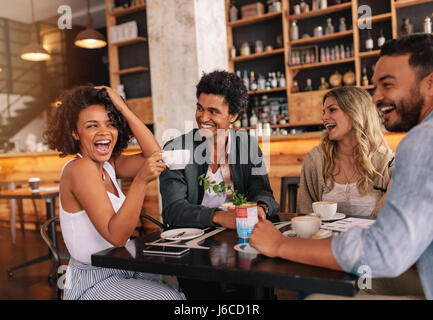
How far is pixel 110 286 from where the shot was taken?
52.4 inches

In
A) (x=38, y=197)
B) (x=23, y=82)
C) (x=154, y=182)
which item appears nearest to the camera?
(x=38, y=197)

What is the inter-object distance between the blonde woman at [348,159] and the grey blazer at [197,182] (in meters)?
0.30

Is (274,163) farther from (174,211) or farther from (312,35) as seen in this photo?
(174,211)

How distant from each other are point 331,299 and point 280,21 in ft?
16.5

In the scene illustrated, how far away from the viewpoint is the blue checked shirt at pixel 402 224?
2.82 ft

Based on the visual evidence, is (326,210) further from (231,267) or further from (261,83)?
(261,83)

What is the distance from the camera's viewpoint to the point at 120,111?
5.69 ft

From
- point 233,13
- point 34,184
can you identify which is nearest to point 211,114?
point 34,184

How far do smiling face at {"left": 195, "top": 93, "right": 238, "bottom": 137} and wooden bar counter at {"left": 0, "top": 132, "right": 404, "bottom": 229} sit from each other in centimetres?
187

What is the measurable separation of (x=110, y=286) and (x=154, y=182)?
10.4 ft

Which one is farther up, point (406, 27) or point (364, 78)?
point (406, 27)

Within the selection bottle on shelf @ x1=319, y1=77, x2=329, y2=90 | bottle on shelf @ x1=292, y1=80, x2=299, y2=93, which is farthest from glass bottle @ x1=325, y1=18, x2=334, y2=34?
bottle on shelf @ x1=292, y1=80, x2=299, y2=93

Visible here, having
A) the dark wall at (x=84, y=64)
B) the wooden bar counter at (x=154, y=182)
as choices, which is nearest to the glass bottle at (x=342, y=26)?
the wooden bar counter at (x=154, y=182)

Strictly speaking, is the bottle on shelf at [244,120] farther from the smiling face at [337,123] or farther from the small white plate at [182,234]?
the small white plate at [182,234]
